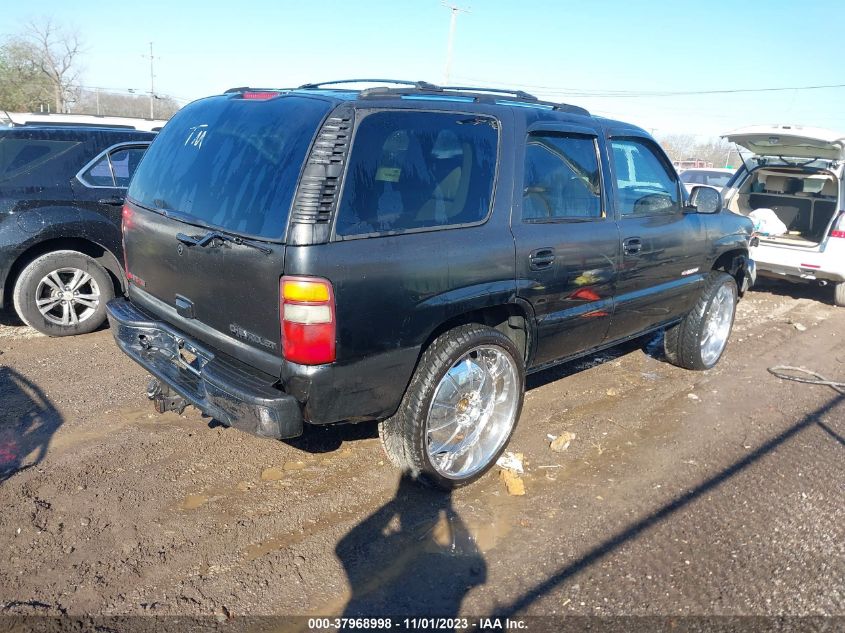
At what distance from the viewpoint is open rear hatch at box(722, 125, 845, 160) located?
7281mm

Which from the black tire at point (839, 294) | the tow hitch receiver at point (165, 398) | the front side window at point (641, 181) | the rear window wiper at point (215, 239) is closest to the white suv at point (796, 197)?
the black tire at point (839, 294)

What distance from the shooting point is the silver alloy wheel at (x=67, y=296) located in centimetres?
525

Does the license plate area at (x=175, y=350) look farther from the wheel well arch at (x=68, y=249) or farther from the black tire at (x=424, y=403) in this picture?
the wheel well arch at (x=68, y=249)

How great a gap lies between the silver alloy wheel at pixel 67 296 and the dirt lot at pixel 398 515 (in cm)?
63

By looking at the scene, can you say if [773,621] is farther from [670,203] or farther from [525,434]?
[670,203]

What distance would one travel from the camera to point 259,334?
2.78 meters

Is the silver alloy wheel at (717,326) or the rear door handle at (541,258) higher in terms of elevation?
the rear door handle at (541,258)

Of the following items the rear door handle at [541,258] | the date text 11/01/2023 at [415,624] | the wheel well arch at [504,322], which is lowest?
the date text 11/01/2023 at [415,624]

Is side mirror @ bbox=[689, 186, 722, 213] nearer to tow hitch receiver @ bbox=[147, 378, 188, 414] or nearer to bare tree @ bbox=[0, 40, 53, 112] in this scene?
tow hitch receiver @ bbox=[147, 378, 188, 414]

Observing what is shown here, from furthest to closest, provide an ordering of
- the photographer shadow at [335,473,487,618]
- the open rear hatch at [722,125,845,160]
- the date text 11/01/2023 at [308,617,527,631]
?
the open rear hatch at [722,125,845,160]
the photographer shadow at [335,473,487,618]
the date text 11/01/2023 at [308,617,527,631]

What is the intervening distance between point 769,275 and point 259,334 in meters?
7.66

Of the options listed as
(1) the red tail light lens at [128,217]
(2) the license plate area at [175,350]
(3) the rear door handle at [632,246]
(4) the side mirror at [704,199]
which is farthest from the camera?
(4) the side mirror at [704,199]

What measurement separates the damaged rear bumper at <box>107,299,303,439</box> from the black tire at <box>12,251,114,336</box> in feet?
6.33

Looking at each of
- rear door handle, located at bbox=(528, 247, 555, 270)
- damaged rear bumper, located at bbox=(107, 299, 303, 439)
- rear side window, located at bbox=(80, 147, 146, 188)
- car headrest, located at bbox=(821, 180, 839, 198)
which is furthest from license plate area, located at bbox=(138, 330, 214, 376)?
car headrest, located at bbox=(821, 180, 839, 198)
